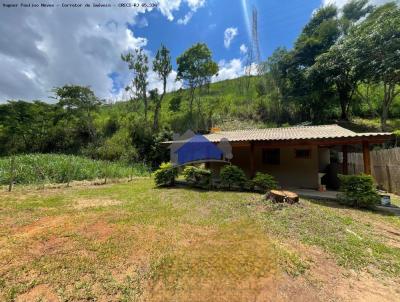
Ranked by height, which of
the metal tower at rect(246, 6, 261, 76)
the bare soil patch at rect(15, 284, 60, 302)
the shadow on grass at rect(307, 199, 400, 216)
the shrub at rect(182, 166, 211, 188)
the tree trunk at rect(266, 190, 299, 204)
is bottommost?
the shadow on grass at rect(307, 199, 400, 216)

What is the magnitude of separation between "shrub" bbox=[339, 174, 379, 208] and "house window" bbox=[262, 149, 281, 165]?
3.45 meters

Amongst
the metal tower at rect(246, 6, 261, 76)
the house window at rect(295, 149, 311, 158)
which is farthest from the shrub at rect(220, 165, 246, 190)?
the metal tower at rect(246, 6, 261, 76)

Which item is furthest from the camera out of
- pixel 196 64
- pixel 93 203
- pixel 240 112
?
pixel 240 112

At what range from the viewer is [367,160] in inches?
303

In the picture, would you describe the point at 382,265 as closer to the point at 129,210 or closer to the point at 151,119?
the point at 129,210

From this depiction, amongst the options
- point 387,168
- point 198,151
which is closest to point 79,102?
point 198,151

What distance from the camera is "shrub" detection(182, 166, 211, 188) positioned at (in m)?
10.1

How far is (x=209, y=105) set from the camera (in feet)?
78.8

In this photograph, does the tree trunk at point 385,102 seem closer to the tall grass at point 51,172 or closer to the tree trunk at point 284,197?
the tree trunk at point 284,197

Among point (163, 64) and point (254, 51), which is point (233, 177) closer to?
point (163, 64)

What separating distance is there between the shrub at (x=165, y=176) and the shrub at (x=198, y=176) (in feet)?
2.33

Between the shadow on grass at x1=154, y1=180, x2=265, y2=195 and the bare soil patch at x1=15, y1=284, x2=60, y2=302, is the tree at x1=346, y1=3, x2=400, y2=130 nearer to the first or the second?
the shadow on grass at x1=154, y1=180, x2=265, y2=195

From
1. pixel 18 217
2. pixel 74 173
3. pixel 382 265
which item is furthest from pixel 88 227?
pixel 74 173

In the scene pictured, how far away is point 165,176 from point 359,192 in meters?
7.58
